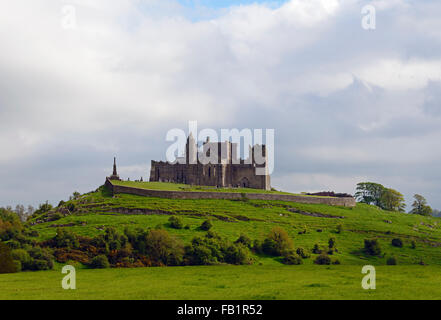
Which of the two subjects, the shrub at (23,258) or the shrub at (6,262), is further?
the shrub at (23,258)

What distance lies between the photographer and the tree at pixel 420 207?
484ft

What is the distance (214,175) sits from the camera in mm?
135375

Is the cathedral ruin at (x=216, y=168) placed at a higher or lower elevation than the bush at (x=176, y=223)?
higher

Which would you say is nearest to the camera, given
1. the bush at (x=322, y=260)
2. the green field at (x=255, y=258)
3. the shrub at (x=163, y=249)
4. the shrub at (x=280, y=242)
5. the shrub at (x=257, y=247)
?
the green field at (x=255, y=258)

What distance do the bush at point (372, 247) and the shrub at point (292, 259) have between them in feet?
54.5

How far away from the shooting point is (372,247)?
83125 mm

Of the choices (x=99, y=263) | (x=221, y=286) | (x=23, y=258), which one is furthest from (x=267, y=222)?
(x=221, y=286)

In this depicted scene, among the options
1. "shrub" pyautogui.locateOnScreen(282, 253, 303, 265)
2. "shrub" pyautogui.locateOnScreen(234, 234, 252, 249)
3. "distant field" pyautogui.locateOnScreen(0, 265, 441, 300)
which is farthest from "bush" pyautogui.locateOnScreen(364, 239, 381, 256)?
"distant field" pyautogui.locateOnScreen(0, 265, 441, 300)

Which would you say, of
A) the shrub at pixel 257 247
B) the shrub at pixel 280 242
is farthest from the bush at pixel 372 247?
the shrub at pixel 257 247

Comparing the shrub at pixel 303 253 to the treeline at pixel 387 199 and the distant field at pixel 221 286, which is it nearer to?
the distant field at pixel 221 286
